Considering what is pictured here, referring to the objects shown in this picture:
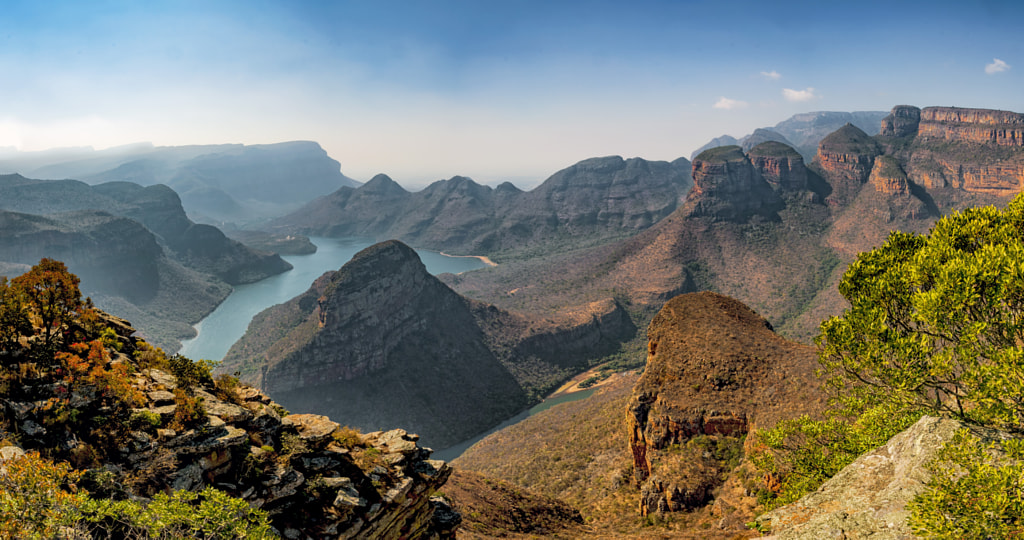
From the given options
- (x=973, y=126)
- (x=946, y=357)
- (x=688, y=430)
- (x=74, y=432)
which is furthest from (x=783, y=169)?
(x=74, y=432)

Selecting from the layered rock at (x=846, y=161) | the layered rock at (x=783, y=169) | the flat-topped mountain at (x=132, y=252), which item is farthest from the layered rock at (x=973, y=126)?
the flat-topped mountain at (x=132, y=252)

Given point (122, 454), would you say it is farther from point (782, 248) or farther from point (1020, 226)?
point (782, 248)

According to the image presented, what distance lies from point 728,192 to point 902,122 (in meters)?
96.5

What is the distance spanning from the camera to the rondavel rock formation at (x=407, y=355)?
7750cm

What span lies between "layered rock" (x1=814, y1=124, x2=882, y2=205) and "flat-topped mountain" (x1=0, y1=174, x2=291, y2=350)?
212131 mm

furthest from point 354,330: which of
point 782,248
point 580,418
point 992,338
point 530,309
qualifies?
point 782,248

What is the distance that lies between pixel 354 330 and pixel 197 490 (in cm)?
7217

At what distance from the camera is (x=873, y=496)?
11.5 metres

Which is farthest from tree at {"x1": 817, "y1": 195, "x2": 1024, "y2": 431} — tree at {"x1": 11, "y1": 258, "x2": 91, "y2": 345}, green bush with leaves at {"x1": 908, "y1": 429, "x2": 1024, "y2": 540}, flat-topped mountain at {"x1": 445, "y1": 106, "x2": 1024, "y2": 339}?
flat-topped mountain at {"x1": 445, "y1": 106, "x2": 1024, "y2": 339}

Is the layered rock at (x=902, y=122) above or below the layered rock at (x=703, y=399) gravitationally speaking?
above

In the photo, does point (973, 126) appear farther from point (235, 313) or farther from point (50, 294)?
point (235, 313)

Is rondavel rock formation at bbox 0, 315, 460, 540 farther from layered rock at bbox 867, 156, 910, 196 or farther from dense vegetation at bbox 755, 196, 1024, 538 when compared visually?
layered rock at bbox 867, 156, 910, 196

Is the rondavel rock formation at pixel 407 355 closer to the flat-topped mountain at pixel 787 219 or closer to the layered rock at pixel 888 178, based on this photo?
the flat-topped mountain at pixel 787 219

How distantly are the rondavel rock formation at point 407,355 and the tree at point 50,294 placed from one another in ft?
221
